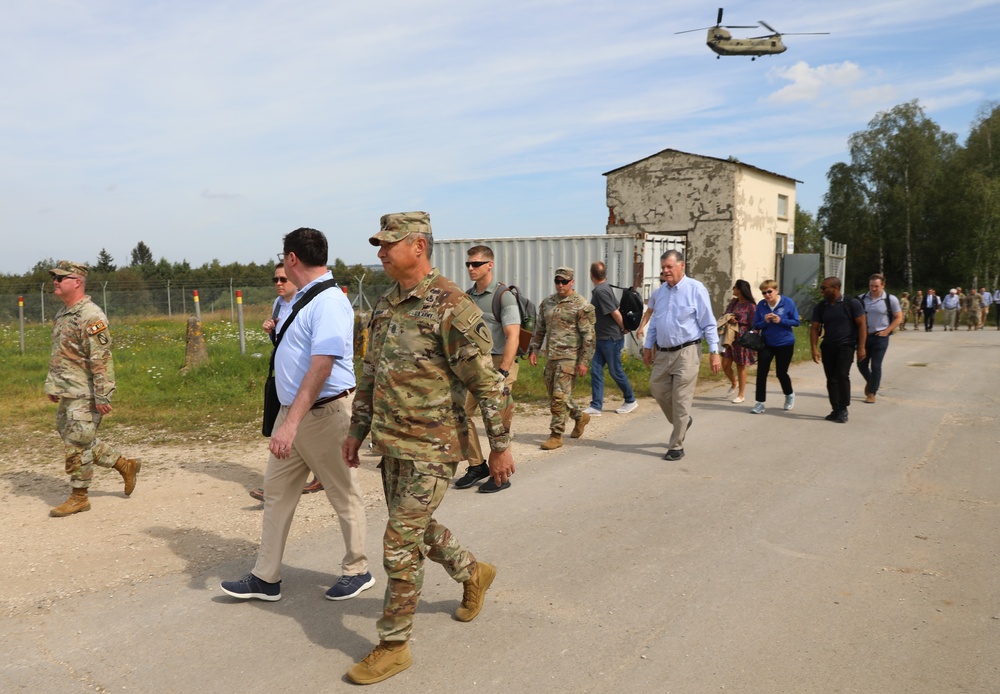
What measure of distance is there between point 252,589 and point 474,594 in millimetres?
1218

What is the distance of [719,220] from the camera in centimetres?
2414

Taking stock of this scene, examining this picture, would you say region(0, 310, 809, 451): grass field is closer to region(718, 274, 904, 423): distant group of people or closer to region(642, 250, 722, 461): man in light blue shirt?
region(718, 274, 904, 423): distant group of people

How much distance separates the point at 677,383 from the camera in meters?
7.60

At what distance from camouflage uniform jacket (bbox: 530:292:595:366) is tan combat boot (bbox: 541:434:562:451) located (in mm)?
774

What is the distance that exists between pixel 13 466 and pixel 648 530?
5.82 m

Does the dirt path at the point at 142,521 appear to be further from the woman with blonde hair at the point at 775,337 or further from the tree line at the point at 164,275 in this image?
the tree line at the point at 164,275

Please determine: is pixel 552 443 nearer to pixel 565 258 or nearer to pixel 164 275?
pixel 565 258

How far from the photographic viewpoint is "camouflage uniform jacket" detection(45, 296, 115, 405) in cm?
581

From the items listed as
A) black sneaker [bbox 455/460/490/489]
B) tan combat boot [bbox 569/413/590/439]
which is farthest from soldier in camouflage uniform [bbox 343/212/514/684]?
tan combat boot [bbox 569/413/590/439]

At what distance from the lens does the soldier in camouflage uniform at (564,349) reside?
8.16m

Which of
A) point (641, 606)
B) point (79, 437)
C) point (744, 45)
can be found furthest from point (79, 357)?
point (744, 45)

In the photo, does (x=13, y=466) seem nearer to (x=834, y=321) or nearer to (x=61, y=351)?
(x=61, y=351)

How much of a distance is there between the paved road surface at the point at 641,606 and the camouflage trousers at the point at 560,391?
103cm

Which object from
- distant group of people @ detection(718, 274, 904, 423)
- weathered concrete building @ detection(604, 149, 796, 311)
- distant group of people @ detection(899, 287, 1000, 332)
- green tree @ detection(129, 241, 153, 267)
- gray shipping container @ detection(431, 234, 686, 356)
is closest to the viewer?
distant group of people @ detection(718, 274, 904, 423)
